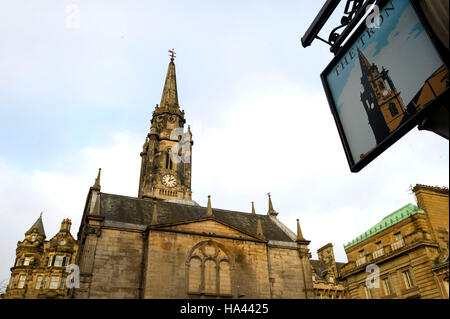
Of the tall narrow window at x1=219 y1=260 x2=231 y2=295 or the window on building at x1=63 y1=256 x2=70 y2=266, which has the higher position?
the window on building at x1=63 y1=256 x2=70 y2=266

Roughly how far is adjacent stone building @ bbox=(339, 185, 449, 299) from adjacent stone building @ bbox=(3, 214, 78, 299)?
28.4 metres

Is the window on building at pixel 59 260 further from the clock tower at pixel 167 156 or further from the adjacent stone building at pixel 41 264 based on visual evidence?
the clock tower at pixel 167 156

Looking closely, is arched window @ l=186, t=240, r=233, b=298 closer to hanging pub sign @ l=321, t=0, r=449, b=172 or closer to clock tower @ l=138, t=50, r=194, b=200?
clock tower @ l=138, t=50, r=194, b=200

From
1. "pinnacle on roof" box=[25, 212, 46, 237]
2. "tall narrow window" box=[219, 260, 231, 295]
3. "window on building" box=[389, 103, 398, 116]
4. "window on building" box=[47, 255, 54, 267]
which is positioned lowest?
"window on building" box=[389, 103, 398, 116]

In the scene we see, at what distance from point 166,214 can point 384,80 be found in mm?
26844

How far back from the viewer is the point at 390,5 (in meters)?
4.63

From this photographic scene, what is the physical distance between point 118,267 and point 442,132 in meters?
23.3

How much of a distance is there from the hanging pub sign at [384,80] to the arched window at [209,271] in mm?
21314

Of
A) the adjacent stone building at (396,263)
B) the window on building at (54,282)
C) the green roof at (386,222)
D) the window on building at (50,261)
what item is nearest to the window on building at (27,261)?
the window on building at (50,261)

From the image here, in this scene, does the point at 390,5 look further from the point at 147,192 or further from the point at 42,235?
the point at 42,235

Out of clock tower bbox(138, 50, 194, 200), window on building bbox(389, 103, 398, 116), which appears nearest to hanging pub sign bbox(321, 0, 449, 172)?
window on building bbox(389, 103, 398, 116)

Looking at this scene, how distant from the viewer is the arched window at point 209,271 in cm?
2441

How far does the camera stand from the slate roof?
27.2 metres
